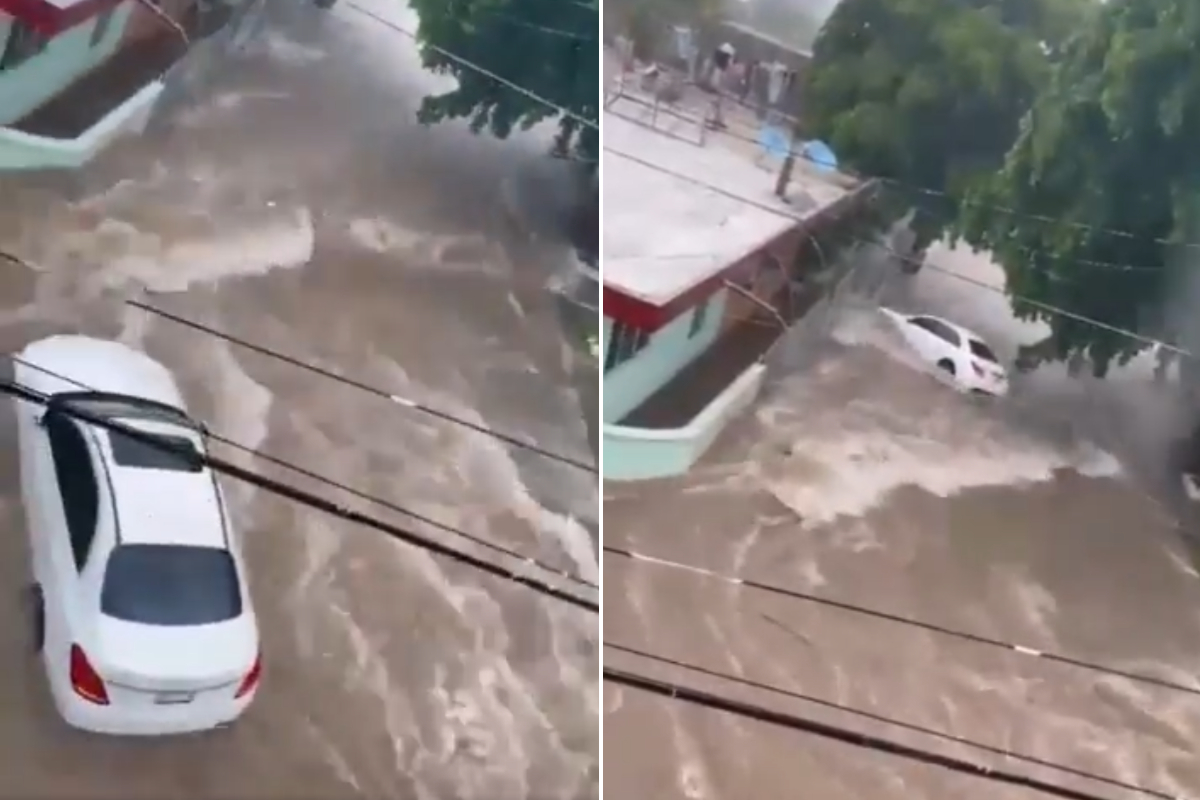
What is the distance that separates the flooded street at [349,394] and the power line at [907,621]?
0.31ft

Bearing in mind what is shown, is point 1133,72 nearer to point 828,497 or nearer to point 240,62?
point 828,497

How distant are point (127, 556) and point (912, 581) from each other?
0.96 m

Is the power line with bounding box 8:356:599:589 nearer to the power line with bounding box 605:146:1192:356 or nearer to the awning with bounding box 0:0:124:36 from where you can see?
the awning with bounding box 0:0:124:36

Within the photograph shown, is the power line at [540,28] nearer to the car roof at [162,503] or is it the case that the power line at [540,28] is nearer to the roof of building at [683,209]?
the roof of building at [683,209]

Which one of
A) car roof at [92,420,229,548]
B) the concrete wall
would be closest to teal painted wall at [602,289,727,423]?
the concrete wall

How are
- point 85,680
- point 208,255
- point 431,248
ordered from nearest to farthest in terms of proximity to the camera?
point 85,680 < point 208,255 < point 431,248

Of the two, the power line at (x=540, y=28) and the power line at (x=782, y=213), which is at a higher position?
the power line at (x=540, y=28)

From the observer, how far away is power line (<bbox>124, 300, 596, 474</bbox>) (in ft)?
5.29

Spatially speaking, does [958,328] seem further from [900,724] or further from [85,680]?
[85,680]

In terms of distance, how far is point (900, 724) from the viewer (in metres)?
1.75

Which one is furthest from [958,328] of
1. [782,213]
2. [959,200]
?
[782,213]

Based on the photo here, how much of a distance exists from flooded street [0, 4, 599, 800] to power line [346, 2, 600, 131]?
0.01m

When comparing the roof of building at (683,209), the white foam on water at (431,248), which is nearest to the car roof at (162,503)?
the white foam on water at (431,248)

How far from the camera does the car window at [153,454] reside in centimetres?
158
